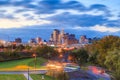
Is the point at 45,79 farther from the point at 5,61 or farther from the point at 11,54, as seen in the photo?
the point at 11,54

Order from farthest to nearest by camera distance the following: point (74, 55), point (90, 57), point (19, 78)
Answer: point (74, 55)
point (90, 57)
point (19, 78)

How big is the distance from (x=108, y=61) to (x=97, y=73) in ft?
19.1

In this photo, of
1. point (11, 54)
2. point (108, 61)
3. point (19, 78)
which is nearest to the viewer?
point (19, 78)

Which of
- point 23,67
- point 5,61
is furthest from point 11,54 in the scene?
point 23,67

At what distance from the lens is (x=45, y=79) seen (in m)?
60.9

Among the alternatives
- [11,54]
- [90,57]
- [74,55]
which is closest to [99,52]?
[90,57]

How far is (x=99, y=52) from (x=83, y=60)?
12.3 metres

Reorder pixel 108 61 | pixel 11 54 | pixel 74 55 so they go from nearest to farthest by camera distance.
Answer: pixel 108 61 → pixel 11 54 → pixel 74 55

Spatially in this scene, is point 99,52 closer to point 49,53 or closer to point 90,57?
point 90,57

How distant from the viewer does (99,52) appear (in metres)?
97.1

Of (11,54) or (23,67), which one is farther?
(11,54)

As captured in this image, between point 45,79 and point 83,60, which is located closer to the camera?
point 45,79

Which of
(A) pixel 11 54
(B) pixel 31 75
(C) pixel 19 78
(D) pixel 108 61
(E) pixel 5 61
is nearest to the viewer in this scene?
(C) pixel 19 78

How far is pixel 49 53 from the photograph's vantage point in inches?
4678
